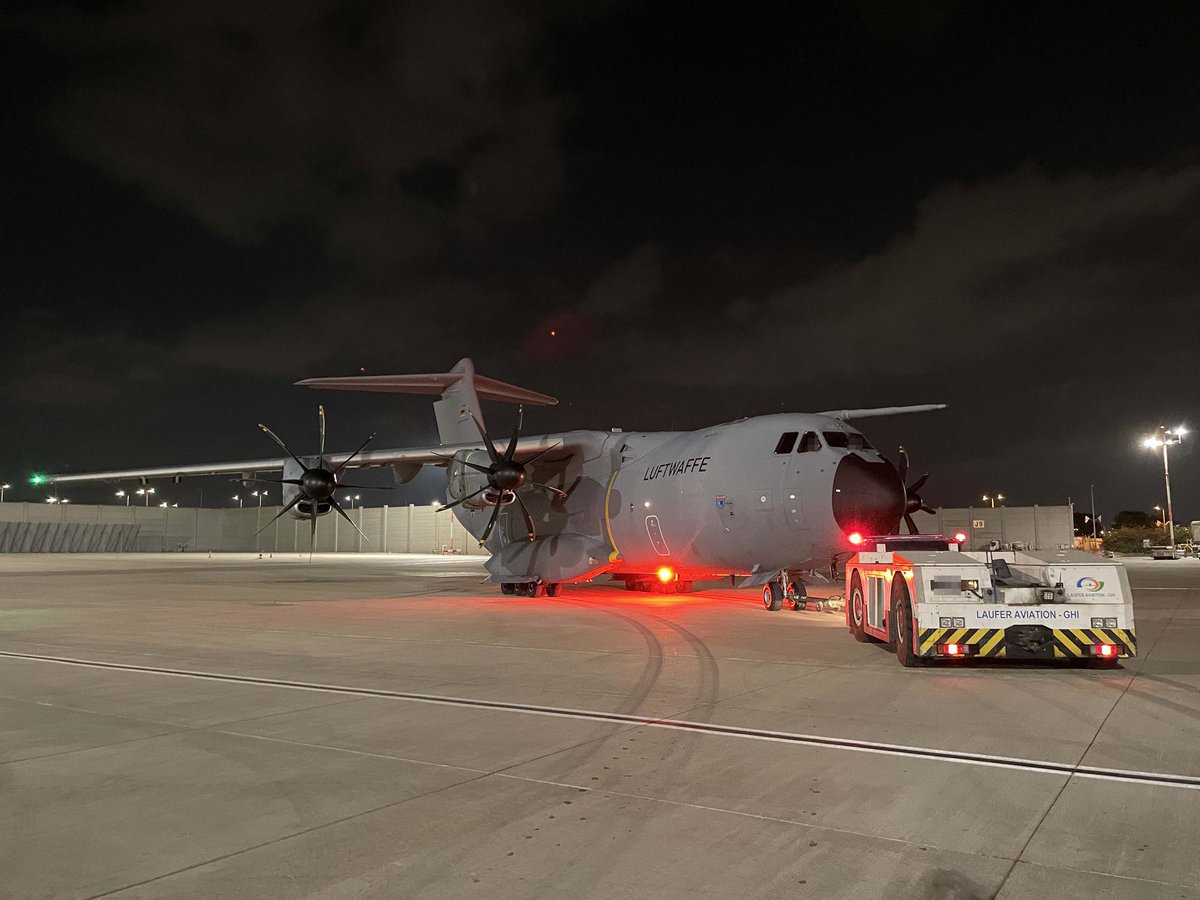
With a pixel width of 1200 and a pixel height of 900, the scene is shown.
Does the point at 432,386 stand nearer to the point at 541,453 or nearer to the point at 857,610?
the point at 541,453

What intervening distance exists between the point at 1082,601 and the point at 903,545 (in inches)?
136

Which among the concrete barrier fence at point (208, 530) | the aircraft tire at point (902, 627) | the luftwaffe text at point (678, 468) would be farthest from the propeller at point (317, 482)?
the concrete barrier fence at point (208, 530)

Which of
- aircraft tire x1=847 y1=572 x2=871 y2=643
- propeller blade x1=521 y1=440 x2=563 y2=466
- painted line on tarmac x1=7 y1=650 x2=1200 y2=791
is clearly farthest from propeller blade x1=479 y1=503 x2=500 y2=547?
painted line on tarmac x1=7 y1=650 x2=1200 y2=791

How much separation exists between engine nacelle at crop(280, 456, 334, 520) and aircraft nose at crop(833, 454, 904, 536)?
13.7 metres

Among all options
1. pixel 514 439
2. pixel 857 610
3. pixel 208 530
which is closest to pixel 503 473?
pixel 514 439

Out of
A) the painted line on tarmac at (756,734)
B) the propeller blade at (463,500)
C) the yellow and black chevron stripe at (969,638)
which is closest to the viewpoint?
the painted line on tarmac at (756,734)

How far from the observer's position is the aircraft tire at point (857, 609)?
1248cm

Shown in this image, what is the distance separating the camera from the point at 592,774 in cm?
544

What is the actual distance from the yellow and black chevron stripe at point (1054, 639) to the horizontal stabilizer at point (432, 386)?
17155mm

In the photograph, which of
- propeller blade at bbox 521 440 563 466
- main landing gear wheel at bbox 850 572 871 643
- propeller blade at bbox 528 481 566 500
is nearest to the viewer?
main landing gear wheel at bbox 850 572 871 643

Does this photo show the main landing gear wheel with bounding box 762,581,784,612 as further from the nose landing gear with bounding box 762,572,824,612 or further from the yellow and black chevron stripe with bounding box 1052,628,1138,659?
the yellow and black chevron stripe with bounding box 1052,628,1138,659

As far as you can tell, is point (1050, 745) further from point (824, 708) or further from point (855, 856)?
point (855, 856)

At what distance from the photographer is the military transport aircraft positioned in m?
15.3

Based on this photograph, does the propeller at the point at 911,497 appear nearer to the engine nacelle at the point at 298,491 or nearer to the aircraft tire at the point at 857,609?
the aircraft tire at the point at 857,609
